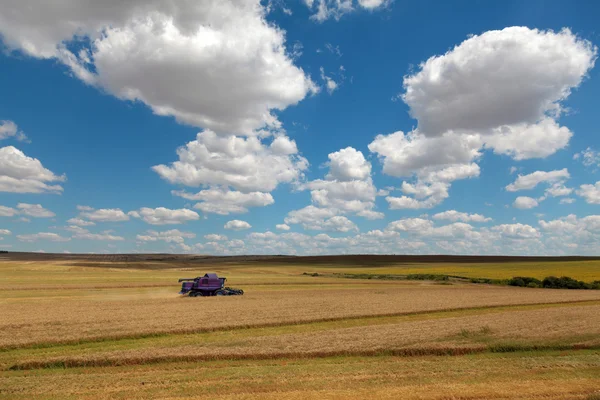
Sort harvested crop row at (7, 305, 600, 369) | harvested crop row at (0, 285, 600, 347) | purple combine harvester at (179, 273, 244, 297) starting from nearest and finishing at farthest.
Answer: harvested crop row at (7, 305, 600, 369) < harvested crop row at (0, 285, 600, 347) < purple combine harvester at (179, 273, 244, 297)

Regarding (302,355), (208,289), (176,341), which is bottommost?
(176,341)

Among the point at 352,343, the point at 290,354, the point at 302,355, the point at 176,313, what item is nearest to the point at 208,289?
the point at 176,313

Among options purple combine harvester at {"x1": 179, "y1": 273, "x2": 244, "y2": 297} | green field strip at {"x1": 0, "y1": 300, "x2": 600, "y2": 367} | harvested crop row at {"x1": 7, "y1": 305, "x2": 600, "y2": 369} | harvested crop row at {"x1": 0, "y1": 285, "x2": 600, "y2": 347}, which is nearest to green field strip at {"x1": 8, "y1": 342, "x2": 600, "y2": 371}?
harvested crop row at {"x1": 7, "y1": 305, "x2": 600, "y2": 369}

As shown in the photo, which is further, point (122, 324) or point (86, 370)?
point (122, 324)

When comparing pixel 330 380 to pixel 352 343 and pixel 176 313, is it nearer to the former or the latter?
pixel 352 343

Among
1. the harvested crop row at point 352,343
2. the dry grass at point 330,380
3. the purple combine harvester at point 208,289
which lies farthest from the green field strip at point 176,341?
the purple combine harvester at point 208,289

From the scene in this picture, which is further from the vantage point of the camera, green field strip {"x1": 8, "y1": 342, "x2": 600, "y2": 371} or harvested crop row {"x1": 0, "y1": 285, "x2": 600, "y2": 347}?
harvested crop row {"x1": 0, "y1": 285, "x2": 600, "y2": 347}

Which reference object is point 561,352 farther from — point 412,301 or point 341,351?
point 412,301

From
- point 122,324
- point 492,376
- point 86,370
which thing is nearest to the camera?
point 492,376

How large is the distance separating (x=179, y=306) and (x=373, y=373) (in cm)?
2379

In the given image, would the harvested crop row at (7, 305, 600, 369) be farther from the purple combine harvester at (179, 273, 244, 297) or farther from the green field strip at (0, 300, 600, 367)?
the purple combine harvester at (179, 273, 244, 297)

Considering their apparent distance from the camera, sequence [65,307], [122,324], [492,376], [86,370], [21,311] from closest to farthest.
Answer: [492,376], [86,370], [122,324], [21,311], [65,307]

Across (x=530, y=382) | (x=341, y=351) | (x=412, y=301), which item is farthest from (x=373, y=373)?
(x=412, y=301)

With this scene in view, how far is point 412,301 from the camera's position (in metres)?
40.3
